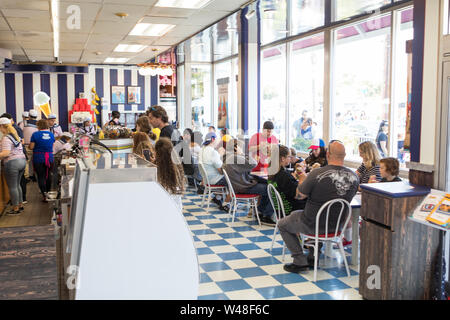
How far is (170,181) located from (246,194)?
247 centimetres

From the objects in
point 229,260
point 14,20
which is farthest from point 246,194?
point 14,20

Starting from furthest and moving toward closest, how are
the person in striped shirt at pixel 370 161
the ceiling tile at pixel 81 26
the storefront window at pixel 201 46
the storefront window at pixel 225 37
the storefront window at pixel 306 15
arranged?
1. the storefront window at pixel 201 46
2. the storefront window at pixel 225 37
3. the ceiling tile at pixel 81 26
4. the storefront window at pixel 306 15
5. the person in striped shirt at pixel 370 161

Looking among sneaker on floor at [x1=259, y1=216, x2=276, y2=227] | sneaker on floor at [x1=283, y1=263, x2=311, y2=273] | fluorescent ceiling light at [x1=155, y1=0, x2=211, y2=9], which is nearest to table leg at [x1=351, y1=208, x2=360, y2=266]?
sneaker on floor at [x1=283, y1=263, x2=311, y2=273]

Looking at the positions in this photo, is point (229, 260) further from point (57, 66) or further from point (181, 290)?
point (57, 66)

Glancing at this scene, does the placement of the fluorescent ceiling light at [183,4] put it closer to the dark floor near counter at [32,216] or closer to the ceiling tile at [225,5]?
the ceiling tile at [225,5]

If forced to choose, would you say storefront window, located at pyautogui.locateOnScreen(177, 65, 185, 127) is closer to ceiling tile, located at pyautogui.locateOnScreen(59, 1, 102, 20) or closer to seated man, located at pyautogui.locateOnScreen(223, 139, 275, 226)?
ceiling tile, located at pyautogui.locateOnScreen(59, 1, 102, 20)

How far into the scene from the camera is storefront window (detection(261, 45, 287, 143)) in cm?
936

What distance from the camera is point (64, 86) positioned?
15.1 metres

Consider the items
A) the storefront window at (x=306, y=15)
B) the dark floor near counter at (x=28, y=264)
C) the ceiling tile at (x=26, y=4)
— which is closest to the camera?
the dark floor near counter at (x=28, y=264)

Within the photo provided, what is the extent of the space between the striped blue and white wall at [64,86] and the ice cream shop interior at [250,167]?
6.12ft

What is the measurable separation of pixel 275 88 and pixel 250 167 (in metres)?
3.75

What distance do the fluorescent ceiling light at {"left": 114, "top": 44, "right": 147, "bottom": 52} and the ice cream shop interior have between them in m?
0.10

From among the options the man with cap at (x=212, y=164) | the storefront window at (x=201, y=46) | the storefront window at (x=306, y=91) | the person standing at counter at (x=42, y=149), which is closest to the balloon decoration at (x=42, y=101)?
the storefront window at (x=201, y=46)

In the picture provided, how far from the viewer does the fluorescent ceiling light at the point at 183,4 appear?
21.0 ft
